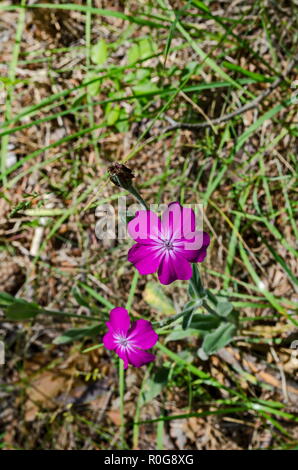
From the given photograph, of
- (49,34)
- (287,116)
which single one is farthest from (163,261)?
(49,34)

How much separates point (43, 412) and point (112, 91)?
5.78ft

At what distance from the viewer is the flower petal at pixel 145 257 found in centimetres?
Result: 150

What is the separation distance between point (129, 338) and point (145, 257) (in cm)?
32

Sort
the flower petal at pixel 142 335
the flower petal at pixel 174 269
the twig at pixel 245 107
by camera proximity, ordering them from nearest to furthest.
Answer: the flower petal at pixel 174 269 → the flower petal at pixel 142 335 → the twig at pixel 245 107

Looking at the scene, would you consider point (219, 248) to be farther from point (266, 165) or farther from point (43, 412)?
point (43, 412)

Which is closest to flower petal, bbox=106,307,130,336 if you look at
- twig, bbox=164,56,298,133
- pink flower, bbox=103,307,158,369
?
pink flower, bbox=103,307,158,369

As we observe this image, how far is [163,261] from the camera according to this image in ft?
5.04

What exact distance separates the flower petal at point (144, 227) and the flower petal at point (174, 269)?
102 mm

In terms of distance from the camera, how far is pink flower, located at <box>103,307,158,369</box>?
162 cm

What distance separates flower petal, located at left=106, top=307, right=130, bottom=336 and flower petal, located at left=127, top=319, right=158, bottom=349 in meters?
0.03

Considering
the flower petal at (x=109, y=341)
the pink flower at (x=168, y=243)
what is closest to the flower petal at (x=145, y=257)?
the pink flower at (x=168, y=243)

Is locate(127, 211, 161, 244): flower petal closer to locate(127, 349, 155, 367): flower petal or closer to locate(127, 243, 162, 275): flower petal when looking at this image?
locate(127, 243, 162, 275): flower petal

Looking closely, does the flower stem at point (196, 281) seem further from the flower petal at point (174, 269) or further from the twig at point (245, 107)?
the twig at point (245, 107)

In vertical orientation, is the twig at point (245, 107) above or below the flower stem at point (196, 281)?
above
